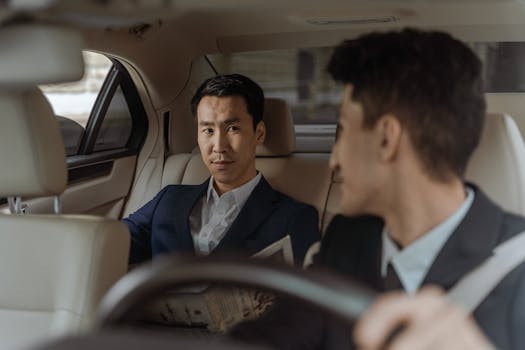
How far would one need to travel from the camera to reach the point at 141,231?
8.06 feet

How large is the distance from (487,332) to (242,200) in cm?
118

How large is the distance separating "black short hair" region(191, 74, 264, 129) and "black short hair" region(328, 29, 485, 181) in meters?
1.04

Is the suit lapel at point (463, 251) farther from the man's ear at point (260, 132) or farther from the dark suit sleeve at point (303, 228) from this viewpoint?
the man's ear at point (260, 132)

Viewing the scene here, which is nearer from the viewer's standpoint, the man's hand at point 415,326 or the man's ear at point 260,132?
the man's hand at point 415,326

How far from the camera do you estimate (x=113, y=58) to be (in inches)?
109

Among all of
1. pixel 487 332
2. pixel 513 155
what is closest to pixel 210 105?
pixel 513 155

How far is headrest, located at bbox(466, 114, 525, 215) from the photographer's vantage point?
5.20 feet

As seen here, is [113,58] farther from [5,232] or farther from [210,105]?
[5,232]

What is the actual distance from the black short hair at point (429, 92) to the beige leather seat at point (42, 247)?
0.77m

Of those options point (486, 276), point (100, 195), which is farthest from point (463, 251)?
point (100, 195)

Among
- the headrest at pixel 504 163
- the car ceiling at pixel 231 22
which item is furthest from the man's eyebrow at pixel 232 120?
the headrest at pixel 504 163

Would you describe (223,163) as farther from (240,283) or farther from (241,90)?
(240,283)

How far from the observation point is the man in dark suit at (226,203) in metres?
2.28

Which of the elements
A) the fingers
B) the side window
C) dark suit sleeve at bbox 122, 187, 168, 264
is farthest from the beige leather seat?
the fingers
